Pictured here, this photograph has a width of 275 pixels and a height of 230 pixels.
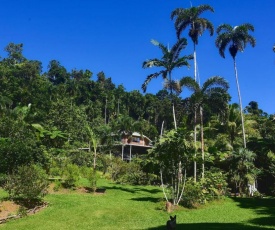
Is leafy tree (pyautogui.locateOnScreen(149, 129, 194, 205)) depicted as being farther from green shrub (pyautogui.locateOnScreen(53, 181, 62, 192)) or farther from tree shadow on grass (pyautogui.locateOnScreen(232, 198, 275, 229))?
green shrub (pyautogui.locateOnScreen(53, 181, 62, 192))

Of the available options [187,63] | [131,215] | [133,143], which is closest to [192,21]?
[187,63]

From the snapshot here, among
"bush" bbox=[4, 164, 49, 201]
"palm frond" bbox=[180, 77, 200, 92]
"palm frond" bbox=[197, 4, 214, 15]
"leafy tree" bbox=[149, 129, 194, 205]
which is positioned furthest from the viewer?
"palm frond" bbox=[197, 4, 214, 15]

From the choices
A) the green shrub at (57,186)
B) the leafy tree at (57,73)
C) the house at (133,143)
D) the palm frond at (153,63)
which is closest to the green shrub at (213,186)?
the palm frond at (153,63)

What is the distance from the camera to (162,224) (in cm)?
1691

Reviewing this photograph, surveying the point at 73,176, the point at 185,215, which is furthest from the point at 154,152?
the point at 73,176

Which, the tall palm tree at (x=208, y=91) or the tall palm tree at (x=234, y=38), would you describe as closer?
the tall palm tree at (x=208, y=91)

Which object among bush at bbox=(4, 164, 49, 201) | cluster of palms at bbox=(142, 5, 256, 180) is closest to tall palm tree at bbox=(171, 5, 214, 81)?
cluster of palms at bbox=(142, 5, 256, 180)

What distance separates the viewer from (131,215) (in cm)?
1917

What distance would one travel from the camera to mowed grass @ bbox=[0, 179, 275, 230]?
1644 cm

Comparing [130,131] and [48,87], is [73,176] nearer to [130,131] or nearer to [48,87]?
[130,131]

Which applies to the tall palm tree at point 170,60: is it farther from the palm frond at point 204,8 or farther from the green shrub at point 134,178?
the green shrub at point 134,178

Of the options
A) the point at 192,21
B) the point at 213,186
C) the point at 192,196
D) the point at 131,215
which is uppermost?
the point at 192,21

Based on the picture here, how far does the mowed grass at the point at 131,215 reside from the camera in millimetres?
16438

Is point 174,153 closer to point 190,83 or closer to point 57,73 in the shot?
point 190,83
